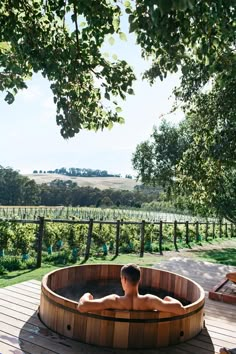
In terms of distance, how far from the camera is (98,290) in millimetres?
5473

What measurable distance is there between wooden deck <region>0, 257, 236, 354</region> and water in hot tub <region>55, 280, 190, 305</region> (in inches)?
21.0

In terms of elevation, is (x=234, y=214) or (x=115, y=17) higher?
(x=115, y=17)

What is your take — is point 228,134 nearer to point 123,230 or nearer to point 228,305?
point 228,305

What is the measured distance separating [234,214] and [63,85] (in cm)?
1392

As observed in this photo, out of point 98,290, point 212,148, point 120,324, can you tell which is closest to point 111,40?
point 120,324

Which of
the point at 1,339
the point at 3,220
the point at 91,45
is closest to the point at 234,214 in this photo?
the point at 3,220

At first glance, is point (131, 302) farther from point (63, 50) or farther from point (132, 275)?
point (63, 50)

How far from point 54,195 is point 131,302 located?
267ft

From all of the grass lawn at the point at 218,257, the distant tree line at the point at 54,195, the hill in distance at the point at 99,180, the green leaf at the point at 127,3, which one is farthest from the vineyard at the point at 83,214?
the hill in distance at the point at 99,180

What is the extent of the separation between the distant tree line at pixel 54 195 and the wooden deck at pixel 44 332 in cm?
7177

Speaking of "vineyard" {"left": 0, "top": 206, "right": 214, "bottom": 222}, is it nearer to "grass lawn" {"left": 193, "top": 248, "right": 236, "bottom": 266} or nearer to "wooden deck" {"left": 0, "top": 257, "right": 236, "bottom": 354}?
"grass lawn" {"left": 193, "top": 248, "right": 236, "bottom": 266}

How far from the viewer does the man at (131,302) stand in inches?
137

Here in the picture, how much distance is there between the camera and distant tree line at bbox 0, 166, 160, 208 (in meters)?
78.6

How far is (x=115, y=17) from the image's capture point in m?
4.63
